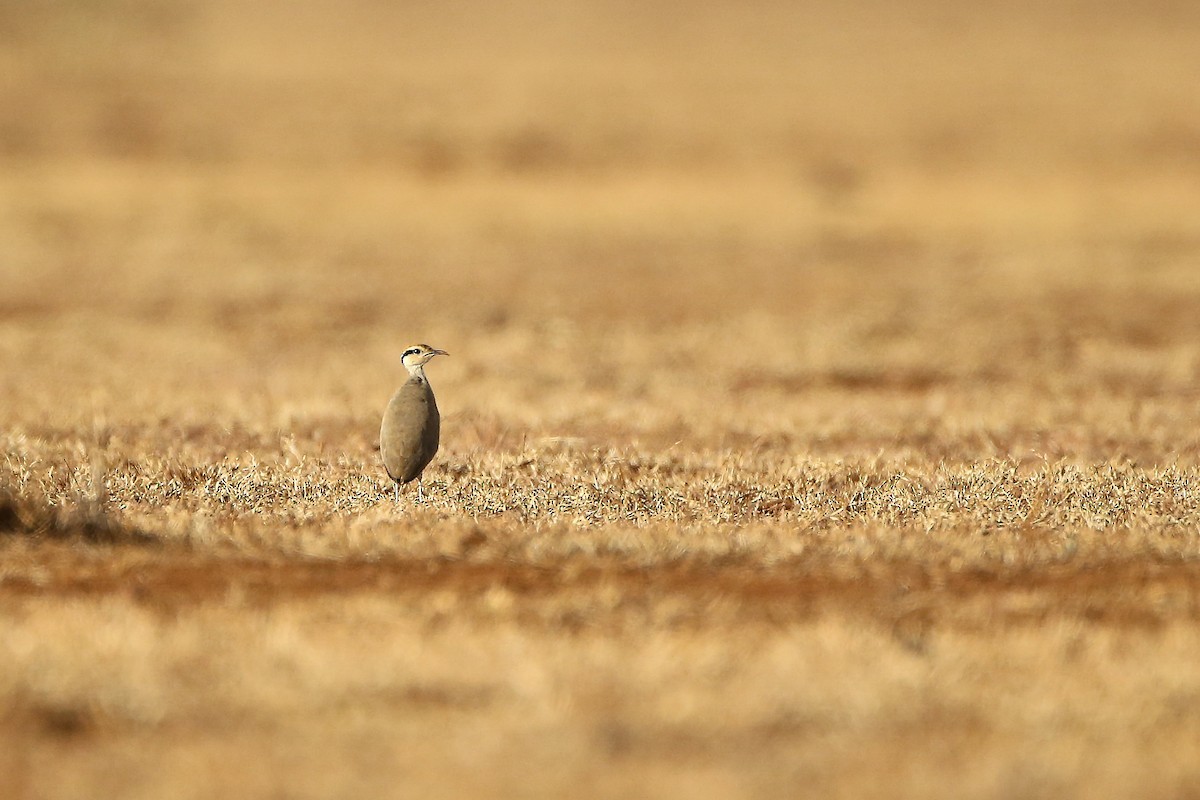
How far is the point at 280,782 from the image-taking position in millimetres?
4637

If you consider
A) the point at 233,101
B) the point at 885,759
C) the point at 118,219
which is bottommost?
the point at 885,759

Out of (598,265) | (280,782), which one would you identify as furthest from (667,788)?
(598,265)

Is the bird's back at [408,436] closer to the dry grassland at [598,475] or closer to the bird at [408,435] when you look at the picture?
the bird at [408,435]

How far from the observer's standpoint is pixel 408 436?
8.14 meters

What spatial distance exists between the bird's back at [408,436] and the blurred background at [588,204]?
3.85 metres

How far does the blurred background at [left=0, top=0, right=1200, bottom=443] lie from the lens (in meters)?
15.6

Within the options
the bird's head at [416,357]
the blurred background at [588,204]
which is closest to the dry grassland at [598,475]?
the blurred background at [588,204]

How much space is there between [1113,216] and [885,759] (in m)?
24.6

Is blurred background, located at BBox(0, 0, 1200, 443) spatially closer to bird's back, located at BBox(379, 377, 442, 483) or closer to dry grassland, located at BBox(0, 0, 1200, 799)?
dry grassland, located at BBox(0, 0, 1200, 799)

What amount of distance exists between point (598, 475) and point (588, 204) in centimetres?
2016

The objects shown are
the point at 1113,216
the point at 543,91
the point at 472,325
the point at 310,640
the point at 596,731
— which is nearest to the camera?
the point at 596,731

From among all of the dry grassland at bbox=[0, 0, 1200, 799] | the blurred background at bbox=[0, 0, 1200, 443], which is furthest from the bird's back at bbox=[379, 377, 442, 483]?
the blurred background at bbox=[0, 0, 1200, 443]

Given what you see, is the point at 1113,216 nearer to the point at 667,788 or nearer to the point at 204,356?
the point at 204,356

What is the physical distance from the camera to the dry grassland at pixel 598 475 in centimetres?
505
